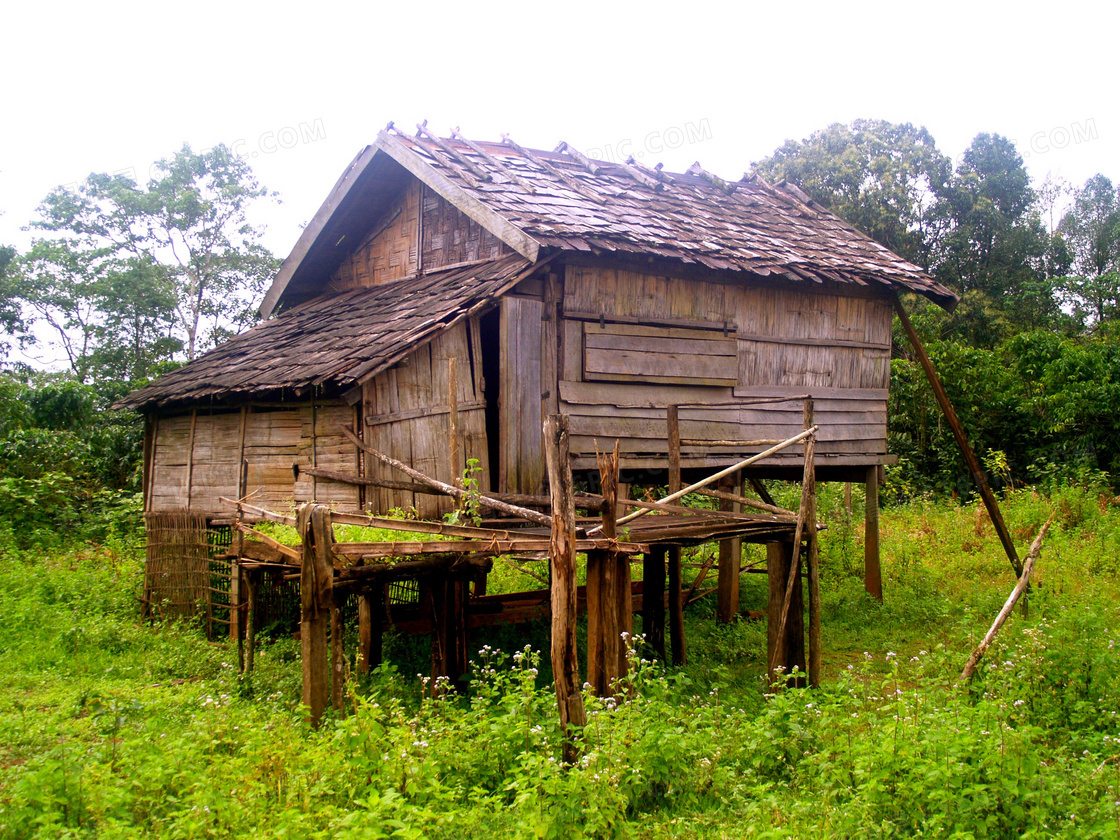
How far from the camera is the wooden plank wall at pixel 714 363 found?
32.7ft

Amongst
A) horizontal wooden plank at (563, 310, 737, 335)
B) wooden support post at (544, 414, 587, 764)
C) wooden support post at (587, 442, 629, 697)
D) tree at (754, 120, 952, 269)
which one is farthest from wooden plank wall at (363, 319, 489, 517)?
tree at (754, 120, 952, 269)

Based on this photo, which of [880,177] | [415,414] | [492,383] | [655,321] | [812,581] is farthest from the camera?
[880,177]

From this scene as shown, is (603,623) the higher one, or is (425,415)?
(425,415)

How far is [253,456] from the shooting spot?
1034cm

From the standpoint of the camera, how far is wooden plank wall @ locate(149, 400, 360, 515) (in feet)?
30.1

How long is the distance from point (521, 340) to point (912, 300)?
2098 centimetres

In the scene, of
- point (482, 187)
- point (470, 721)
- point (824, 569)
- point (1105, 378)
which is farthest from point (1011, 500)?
point (470, 721)

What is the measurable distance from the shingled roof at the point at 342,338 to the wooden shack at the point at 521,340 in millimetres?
40

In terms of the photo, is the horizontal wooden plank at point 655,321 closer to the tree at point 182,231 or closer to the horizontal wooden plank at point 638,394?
the horizontal wooden plank at point 638,394

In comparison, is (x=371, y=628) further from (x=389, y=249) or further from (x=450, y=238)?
(x=389, y=249)

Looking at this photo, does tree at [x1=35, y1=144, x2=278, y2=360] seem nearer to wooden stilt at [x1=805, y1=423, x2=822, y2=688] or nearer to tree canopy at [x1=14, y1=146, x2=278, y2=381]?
tree canopy at [x1=14, y1=146, x2=278, y2=381]

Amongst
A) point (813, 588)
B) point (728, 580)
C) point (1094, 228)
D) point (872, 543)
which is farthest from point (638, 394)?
point (1094, 228)

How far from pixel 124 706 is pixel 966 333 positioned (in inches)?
999

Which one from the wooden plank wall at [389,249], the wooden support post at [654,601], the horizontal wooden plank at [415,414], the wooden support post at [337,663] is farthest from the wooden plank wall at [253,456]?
the wooden support post at [654,601]
